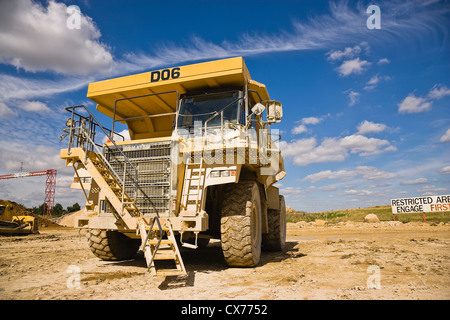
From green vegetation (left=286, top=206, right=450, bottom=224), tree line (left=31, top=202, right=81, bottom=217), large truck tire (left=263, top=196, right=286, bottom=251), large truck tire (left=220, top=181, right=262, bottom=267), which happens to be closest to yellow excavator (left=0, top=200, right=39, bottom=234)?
large truck tire (left=263, top=196, right=286, bottom=251)

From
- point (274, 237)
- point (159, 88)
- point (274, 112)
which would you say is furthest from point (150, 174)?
point (274, 237)

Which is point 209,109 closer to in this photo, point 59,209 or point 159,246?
point 159,246

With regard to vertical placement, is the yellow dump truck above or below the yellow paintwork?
below

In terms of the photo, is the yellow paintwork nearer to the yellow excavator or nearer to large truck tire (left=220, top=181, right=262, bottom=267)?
large truck tire (left=220, top=181, right=262, bottom=267)

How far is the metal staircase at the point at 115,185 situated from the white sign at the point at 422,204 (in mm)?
19752

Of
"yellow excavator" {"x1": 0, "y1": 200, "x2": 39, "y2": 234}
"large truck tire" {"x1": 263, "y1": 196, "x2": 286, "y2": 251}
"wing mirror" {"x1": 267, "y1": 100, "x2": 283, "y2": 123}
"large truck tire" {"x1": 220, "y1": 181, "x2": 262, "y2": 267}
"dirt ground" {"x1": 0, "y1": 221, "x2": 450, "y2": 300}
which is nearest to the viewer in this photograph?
"dirt ground" {"x1": 0, "y1": 221, "x2": 450, "y2": 300}

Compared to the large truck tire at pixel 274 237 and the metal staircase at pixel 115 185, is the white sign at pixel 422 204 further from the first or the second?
the metal staircase at pixel 115 185

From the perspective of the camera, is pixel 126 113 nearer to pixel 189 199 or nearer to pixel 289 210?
pixel 189 199

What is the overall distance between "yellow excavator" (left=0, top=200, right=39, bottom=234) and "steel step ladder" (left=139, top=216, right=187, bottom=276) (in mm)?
14382

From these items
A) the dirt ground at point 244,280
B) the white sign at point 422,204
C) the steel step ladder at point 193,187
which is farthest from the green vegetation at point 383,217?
the steel step ladder at point 193,187

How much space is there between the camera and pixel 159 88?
6438 mm

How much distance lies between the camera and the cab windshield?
6.16 m

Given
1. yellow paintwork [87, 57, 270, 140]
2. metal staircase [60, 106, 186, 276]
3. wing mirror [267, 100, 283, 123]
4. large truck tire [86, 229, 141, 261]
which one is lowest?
large truck tire [86, 229, 141, 261]

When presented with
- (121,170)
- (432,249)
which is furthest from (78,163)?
(432,249)
